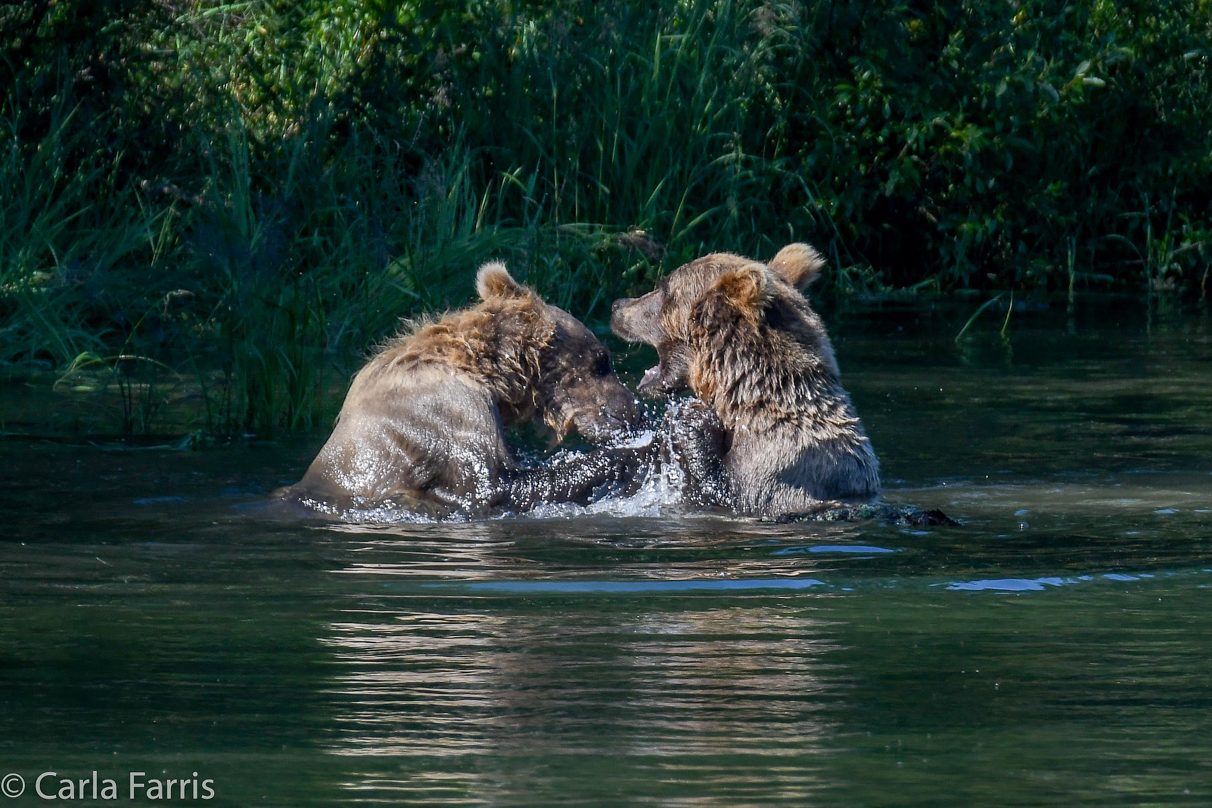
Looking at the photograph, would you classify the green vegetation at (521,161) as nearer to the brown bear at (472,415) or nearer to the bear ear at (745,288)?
the brown bear at (472,415)

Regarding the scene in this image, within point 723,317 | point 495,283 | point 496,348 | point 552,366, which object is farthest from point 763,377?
point 495,283

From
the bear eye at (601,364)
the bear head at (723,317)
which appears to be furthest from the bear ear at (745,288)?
the bear eye at (601,364)

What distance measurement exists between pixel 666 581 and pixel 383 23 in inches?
349

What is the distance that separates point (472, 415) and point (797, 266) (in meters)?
1.54

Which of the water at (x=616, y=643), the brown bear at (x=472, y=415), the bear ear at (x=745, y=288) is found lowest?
the water at (x=616, y=643)

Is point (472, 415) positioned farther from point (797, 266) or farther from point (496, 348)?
point (797, 266)

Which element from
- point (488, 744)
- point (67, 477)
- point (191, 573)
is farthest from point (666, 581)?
point (67, 477)

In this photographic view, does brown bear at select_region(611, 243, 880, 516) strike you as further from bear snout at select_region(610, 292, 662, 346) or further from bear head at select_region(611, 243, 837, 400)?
bear snout at select_region(610, 292, 662, 346)

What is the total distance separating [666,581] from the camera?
5.57 metres

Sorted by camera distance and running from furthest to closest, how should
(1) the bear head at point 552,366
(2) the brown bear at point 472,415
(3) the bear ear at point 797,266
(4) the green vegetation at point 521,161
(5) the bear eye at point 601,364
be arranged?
(4) the green vegetation at point 521,161
(3) the bear ear at point 797,266
(5) the bear eye at point 601,364
(1) the bear head at point 552,366
(2) the brown bear at point 472,415

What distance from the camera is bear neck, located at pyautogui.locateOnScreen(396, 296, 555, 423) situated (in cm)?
700

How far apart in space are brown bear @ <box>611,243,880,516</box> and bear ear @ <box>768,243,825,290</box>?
0.21 metres

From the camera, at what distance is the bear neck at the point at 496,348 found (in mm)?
6996

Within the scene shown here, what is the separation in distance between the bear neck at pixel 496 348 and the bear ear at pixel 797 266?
1001 mm
